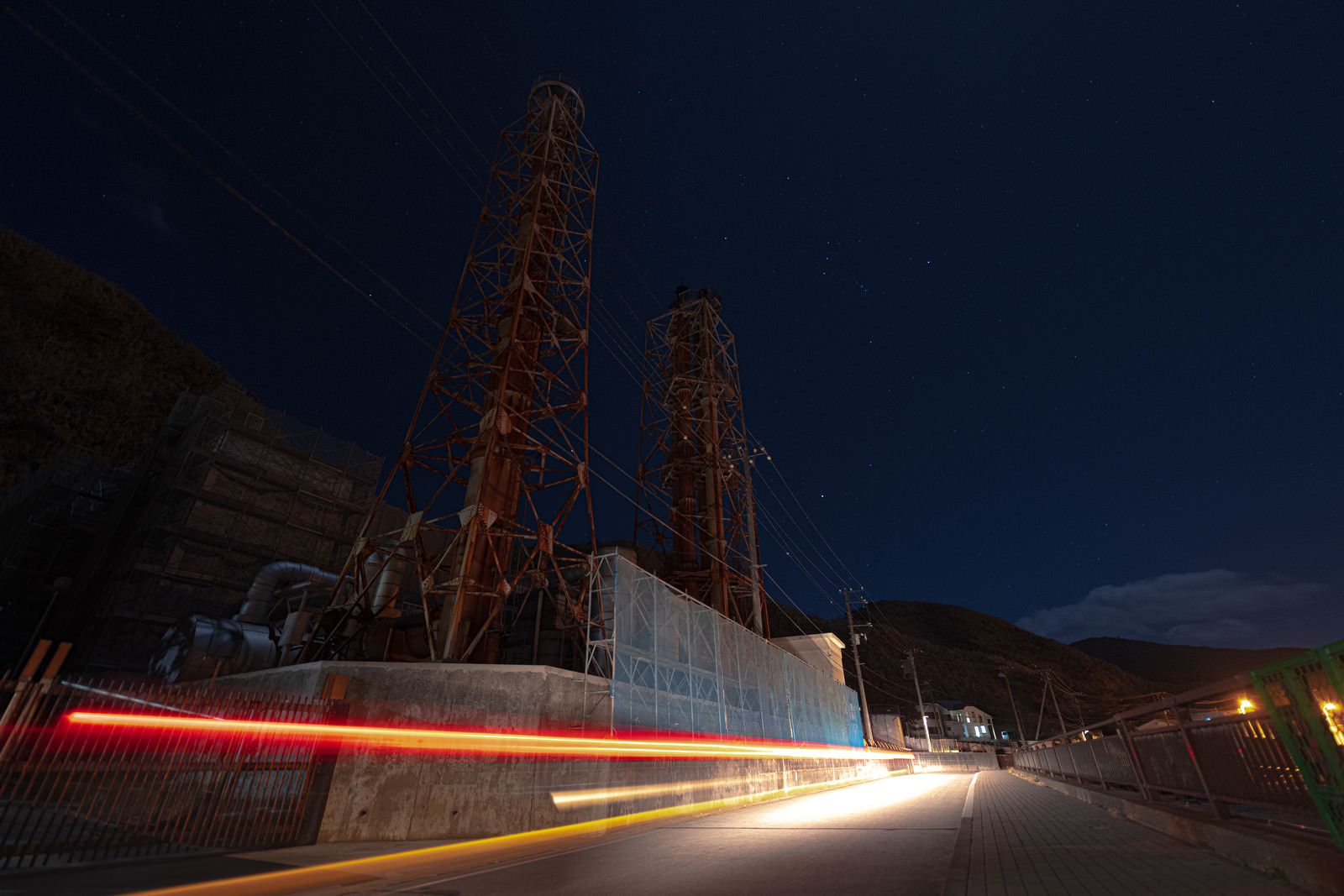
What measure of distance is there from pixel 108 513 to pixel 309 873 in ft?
99.3

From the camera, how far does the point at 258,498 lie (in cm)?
2652

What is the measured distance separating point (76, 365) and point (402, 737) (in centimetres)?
4273

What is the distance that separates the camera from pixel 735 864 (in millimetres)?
5613

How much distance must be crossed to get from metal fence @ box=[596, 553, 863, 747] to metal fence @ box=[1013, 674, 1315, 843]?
8.37 m

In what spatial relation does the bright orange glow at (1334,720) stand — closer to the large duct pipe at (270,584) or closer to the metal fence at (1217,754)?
the metal fence at (1217,754)

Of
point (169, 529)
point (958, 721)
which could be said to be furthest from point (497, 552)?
point (958, 721)

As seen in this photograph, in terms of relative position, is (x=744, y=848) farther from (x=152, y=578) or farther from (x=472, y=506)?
(x=152, y=578)

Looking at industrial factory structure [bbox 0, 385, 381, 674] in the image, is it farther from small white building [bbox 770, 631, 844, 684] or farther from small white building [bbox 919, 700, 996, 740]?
small white building [bbox 919, 700, 996, 740]

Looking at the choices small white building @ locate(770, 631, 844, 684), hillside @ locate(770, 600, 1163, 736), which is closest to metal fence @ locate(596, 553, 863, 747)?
small white building @ locate(770, 631, 844, 684)

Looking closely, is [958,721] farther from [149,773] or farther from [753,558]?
[149,773]

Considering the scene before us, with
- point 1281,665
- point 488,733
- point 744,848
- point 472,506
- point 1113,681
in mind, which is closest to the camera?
point 1281,665

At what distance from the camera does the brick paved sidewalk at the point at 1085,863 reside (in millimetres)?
3939

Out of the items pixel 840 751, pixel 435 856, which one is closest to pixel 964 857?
pixel 435 856

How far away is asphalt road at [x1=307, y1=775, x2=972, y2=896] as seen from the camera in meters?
4.67
